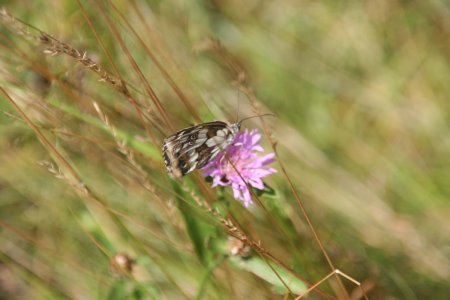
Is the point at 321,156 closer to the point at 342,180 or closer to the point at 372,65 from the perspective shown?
the point at 342,180

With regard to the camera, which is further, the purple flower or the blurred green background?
the blurred green background

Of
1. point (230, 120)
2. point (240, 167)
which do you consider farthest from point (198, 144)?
point (230, 120)

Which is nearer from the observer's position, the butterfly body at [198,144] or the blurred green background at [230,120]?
the butterfly body at [198,144]

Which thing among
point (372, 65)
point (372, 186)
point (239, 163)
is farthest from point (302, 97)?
point (239, 163)

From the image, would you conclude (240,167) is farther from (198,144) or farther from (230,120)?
(230,120)
